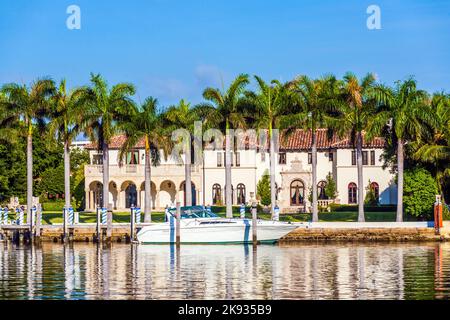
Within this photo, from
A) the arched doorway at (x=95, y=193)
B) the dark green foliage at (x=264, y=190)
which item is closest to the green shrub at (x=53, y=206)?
the arched doorway at (x=95, y=193)

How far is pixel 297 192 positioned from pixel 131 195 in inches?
716

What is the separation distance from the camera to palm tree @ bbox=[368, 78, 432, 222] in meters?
74.1

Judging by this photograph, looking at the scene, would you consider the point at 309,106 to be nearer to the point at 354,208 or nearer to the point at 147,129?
the point at 147,129

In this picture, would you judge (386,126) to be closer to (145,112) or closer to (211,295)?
(145,112)

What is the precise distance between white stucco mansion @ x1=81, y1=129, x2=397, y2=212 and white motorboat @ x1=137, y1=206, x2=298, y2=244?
A: 31171 millimetres

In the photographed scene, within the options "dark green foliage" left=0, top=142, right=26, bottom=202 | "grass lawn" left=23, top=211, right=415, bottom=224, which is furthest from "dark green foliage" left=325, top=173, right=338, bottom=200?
"dark green foliage" left=0, top=142, right=26, bottom=202

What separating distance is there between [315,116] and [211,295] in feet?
123

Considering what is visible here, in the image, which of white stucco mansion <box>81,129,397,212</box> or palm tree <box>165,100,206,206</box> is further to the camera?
white stucco mansion <box>81,129,397,212</box>

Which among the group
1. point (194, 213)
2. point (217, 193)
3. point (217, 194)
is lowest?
point (194, 213)

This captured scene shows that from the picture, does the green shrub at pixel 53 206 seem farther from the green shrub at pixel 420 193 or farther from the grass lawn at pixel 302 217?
the green shrub at pixel 420 193

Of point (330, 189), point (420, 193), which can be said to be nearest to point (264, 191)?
point (330, 189)

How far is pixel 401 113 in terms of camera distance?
74.0 metres

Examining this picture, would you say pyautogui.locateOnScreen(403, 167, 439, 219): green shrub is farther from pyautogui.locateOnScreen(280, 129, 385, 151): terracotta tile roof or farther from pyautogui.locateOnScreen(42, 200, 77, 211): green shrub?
pyautogui.locateOnScreen(42, 200, 77, 211): green shrub
